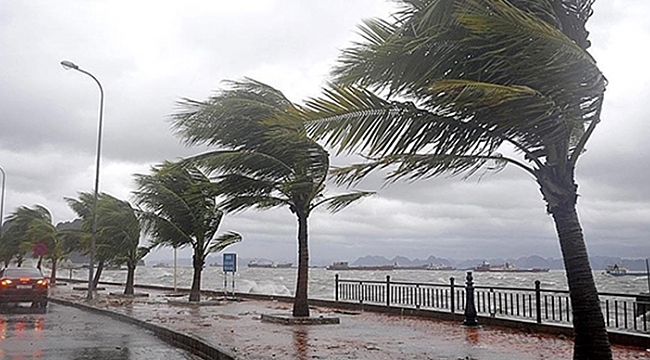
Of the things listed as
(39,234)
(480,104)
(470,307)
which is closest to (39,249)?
(39,234)

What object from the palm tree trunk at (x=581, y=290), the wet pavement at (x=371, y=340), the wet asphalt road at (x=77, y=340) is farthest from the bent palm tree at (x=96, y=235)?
the palm tree trunk at (x=581, y=290)

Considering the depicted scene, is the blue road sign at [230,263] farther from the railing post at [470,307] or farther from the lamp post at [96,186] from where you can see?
the railing post at [470,307]

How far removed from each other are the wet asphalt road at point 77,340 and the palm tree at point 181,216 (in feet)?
17.1

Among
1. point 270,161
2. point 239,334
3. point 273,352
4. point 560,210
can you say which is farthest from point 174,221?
point 560,210

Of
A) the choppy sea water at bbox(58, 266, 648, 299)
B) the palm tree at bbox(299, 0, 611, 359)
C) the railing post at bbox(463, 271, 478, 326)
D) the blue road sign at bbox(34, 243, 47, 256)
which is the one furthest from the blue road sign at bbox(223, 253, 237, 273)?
the palm tree at bbox(299, 0, 611, 359)

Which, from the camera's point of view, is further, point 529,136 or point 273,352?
point 273,352

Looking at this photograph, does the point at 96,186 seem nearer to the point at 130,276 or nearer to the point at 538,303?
the point at 130,276

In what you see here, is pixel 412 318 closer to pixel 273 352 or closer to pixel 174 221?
pixel 273 352

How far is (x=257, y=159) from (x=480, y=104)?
9873 millimetres

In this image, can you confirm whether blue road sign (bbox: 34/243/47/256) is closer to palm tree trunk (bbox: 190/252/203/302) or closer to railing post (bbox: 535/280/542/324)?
palm tree trunk (bbox: 190/252/203/302)

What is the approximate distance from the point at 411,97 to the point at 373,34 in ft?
3.44

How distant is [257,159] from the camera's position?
1694cm

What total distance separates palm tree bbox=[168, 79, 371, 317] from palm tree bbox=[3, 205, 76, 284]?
80.3 ft

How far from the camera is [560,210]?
8188 mm
